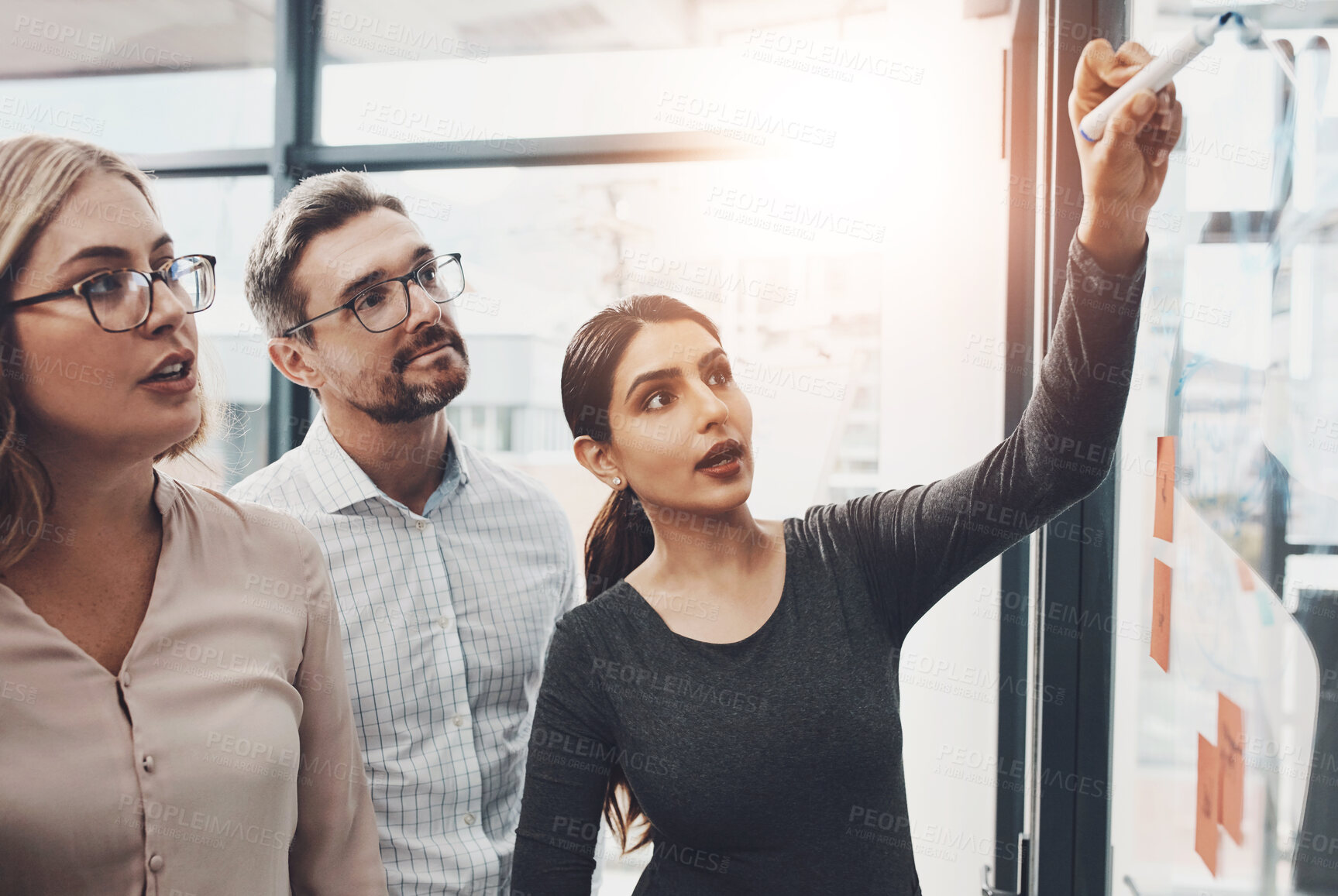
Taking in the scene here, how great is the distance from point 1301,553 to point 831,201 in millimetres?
1737

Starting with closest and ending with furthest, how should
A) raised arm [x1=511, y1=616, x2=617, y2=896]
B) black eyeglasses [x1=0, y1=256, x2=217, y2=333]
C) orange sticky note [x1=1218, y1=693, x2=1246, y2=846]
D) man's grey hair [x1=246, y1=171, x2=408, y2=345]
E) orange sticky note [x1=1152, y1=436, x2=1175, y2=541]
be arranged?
1. orange sticky note [x1=1218, y1=693, x2=1246, y2=846]
2. orange sticky note [x1=1152, y1=436, x2=1175, y2=541]
3. black eyeglasses [x1=0, y1=256, x2=217, y2=333]
4. raised arm [x1=511, y1=616, x2=617, y2=896]
5. man's grey hair [x1=246, y1=171, x2=408, y2=345]

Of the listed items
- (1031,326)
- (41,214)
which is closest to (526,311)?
(1031,326)

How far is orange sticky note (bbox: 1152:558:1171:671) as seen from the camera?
75cm

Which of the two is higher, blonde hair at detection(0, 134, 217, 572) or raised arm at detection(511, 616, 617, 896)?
blonde hair at detection(0, 134, 217, 572)

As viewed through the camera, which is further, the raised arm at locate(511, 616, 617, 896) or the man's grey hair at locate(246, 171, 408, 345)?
the man's grey hair at locate(246, 171, 408, 345)

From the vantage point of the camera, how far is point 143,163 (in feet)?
7.78

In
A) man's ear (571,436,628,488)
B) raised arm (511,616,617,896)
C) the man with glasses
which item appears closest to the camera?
raised arm (511,616,617,896)

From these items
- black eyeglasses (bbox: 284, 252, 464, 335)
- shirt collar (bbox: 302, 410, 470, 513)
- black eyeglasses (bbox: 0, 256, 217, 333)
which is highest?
black eyeglasses (bbox: 284, 252, 464, 335)

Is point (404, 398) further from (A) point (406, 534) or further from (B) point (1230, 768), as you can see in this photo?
(B) point (1230, 768)

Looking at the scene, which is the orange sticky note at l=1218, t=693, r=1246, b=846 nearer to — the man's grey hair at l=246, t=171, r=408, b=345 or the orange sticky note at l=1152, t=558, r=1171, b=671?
the orange sticky note at l=1152, t=558, r=1171, b=671

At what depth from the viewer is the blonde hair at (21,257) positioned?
2.72ft

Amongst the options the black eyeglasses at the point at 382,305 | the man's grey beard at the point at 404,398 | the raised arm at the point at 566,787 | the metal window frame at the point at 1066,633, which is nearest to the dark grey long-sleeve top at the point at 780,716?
the raised arm at the point at 566,787

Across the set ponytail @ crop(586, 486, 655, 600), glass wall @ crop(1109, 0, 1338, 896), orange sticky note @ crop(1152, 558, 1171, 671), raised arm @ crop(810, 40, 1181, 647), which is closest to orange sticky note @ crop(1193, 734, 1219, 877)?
glass wall @ crop(1109, 0, 1338, 896)

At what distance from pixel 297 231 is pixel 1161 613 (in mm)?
1235
